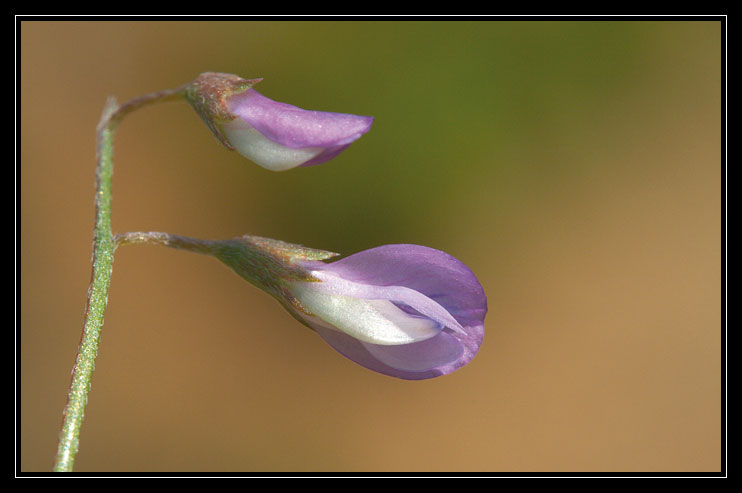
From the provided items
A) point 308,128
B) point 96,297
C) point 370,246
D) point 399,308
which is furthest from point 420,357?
point 370,246

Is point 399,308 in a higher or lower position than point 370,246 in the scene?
lower

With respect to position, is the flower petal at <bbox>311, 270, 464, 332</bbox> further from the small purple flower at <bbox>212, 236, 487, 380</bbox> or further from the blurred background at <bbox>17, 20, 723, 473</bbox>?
the blurred background at <bbox>17, 20, 723, 473</bbox>

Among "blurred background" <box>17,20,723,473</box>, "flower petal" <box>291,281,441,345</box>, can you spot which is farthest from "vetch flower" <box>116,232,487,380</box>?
"blurred background" <box>17,20,723,473</box>

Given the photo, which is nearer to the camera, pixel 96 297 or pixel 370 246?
pixel 96 297

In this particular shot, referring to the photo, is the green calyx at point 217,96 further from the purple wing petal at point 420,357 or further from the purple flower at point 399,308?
the purple wing petal at point 420,357

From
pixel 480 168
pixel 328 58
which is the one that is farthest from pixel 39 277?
pixel 480 168

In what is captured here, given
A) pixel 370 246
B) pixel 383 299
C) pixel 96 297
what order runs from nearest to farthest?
pixel 96 297 < pixel 383 299 < pixel 370 246

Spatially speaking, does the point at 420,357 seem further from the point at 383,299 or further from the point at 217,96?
the point at 217,96

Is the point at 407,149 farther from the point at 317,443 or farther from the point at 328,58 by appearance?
the point at 317,443
